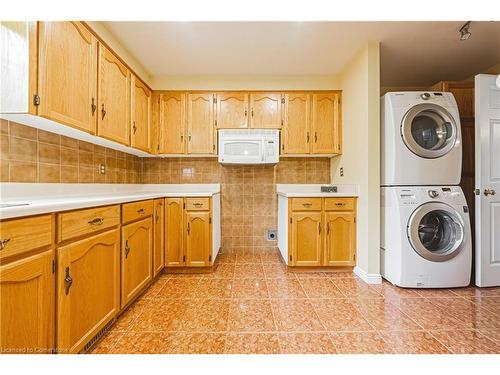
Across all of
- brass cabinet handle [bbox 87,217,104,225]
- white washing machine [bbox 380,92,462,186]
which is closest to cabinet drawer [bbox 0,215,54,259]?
brass cabinet handle [bbox 87,217,104,225]

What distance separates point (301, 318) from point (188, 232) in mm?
1434

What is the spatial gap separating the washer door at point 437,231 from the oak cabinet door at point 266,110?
1.84 m

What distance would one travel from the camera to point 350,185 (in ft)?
9.00

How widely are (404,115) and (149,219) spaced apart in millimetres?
2563

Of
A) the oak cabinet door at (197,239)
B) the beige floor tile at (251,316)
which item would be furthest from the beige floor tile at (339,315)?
the oak cabinet door at (197,239)

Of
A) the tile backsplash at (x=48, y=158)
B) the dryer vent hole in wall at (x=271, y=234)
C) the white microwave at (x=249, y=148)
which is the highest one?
the white microwave at (x=249, y=148)

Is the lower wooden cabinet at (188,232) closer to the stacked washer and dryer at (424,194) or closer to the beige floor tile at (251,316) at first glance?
the beige floor tile at (251,316)

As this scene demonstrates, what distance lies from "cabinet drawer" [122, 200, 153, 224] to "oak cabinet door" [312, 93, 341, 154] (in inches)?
81.7

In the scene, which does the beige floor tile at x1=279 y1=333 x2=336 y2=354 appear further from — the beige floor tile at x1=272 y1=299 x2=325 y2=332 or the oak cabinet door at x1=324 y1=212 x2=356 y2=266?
the oak cabinet door at x1=324 y1=212 x2=356 y2=266

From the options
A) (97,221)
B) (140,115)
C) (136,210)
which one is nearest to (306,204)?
(136,210)

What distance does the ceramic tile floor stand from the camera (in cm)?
140

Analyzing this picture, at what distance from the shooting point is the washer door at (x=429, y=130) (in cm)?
222

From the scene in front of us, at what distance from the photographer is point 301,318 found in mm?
1693

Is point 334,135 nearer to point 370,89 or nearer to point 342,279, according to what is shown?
point 370,89
